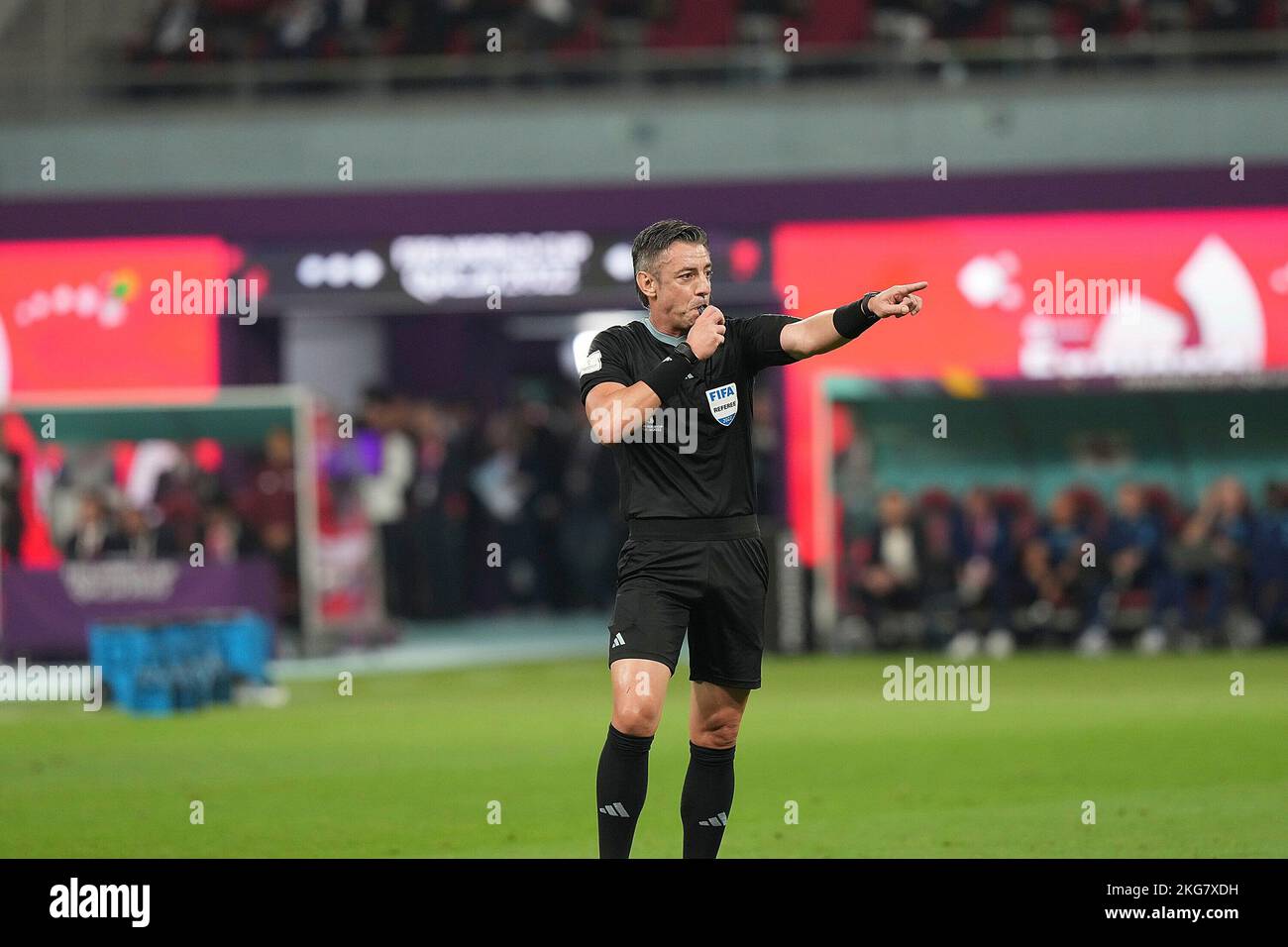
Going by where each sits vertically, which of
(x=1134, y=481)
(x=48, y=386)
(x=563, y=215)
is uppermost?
(x=563, y=215)

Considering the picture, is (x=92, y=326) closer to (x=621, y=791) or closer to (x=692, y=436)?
(x=692, y=436)

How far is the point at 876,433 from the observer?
66.0ft

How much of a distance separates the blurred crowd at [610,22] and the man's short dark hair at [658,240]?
48.7ft

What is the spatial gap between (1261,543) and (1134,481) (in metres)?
1.81

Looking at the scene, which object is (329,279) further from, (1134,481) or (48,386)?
(1134,481)

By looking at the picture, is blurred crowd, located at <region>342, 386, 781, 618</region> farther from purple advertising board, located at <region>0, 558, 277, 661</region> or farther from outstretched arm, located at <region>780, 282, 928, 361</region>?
outstretched arm, located at <region>780, 282, 928, 361</region>

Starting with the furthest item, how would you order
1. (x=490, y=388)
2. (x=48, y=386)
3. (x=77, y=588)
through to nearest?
(x=490, y=388)
(x=48, y=386)
(x=77, y=588)

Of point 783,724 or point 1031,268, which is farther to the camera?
point 1031,268

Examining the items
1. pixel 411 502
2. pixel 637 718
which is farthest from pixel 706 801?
pixel 411 502

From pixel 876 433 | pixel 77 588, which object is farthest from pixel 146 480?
pixel 876 433

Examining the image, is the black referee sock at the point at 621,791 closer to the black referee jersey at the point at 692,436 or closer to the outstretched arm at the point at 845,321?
the black referee jersey at the point at 692,436

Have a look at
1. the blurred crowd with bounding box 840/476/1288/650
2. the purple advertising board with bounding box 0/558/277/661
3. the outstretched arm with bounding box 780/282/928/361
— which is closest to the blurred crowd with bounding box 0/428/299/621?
the purple advertising board with bounding box 0/558/277/661

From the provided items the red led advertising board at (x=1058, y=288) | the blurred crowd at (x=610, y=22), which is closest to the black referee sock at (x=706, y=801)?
the red led advertising board at (x=1058, y=288)

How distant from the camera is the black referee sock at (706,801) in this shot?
6.84 m
